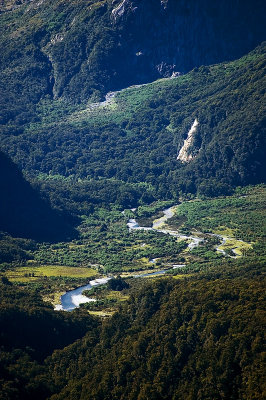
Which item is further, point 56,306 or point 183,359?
point 56,306

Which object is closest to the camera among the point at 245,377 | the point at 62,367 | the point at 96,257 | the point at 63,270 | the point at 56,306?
the point at 245,377

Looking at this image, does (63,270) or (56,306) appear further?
(63,270)

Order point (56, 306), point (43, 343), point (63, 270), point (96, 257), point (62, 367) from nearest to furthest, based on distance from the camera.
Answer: point (62, 367) < point (43, 343) < point (56, 306) < point (63, 270) < point (96, 257)

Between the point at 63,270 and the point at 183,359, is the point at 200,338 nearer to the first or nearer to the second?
the point at 183,359

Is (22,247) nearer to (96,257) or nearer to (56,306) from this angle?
(96,257)

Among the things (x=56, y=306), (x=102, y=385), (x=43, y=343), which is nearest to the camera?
(x=102, y=385)

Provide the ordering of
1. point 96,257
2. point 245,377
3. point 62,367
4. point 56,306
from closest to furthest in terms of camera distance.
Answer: point 245,377 → point 62,367 → point 56,306 → point 96,257

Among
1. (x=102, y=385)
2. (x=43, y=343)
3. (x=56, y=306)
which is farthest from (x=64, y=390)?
(x=56, y=306)

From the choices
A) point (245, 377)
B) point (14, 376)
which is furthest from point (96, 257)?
point (245, 377)

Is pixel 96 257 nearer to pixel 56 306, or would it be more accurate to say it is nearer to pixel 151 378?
pixel 56 306
